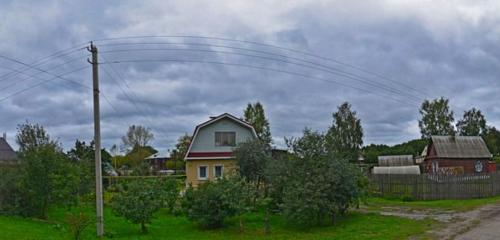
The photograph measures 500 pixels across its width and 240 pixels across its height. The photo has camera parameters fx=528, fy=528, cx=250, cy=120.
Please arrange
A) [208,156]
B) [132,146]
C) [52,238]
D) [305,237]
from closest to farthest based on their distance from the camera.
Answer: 1. [52,238]
2. [305,237]
3. [208,156]
4. [132,146]

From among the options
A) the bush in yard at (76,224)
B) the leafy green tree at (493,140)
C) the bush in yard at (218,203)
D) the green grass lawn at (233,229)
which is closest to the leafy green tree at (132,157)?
the green grass lawn at (233,229)

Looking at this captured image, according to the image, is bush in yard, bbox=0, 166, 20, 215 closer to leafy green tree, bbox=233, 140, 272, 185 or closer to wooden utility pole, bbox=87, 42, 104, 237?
wooden utility pole, bbox=87, 42, 104, 237

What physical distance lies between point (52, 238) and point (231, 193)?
825 cm

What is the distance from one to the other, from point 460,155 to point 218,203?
145 feet

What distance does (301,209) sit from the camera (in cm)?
2259

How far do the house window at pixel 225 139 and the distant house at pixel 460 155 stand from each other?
26719mm

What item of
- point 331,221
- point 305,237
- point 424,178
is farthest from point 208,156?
point 305,237

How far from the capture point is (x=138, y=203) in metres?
23.2

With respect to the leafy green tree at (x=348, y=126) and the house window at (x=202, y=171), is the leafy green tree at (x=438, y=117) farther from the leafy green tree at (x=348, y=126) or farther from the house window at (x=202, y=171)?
the house window at (x=202, y=171)

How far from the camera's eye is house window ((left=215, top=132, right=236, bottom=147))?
45875 millimetres

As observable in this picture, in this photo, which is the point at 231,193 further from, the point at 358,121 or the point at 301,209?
the point at 358,121

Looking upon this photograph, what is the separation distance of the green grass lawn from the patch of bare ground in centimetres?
71

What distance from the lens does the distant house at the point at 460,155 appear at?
60531 mm

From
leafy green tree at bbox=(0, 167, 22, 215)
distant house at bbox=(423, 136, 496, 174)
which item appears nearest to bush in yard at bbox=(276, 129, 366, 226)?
leafy green tree at bbox=(0, 167, 22, 215)
